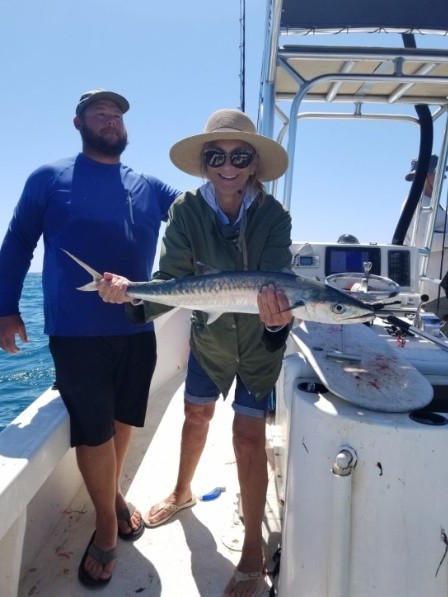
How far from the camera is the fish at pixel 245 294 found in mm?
1947

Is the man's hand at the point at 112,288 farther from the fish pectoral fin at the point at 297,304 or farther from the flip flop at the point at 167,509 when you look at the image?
the flip flop at the point at 167,509

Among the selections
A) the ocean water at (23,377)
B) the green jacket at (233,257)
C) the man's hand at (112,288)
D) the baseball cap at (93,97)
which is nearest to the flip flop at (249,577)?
the green jacket at (233,257)

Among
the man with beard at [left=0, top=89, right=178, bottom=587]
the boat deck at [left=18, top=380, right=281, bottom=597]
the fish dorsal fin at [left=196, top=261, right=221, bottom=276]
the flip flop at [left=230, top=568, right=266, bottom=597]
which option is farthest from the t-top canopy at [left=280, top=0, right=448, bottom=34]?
the flip flop at [left=230, top=568, right=266, bottom=597]

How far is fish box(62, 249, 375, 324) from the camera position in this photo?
6.39ft

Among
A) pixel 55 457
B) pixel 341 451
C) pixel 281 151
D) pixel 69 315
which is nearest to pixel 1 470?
pixel 55 457

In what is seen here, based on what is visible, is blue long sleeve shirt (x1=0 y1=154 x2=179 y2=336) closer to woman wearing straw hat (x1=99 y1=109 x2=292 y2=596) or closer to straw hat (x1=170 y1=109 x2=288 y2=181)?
woman wearing straw hat (x1=99 y1=109 x2=292 y2=596)

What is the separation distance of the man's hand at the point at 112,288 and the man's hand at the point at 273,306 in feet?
2.22

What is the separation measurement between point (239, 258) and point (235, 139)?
0.60 meters

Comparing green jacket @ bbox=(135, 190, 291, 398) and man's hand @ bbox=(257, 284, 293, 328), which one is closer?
man's hand @ bbox=(257, 284, 293, 328)

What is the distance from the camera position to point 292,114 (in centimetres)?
367

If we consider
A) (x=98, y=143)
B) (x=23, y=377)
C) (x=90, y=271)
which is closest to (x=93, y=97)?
(x=98, y=143)

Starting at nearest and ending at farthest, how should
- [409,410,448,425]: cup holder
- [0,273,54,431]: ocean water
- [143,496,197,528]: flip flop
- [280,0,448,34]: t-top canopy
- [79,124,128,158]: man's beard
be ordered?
1. [409,410,448,425]: cup holder
2. [79,124,128,158]: man's beard
3. [143,496,197,528]: flip flop
4. [280,0,448,34]: t-top canopy
5. [0,273,54,431]: ocean water

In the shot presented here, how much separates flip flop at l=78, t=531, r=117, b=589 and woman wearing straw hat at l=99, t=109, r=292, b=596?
621 millimetres

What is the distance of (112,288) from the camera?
2119 millimetres
